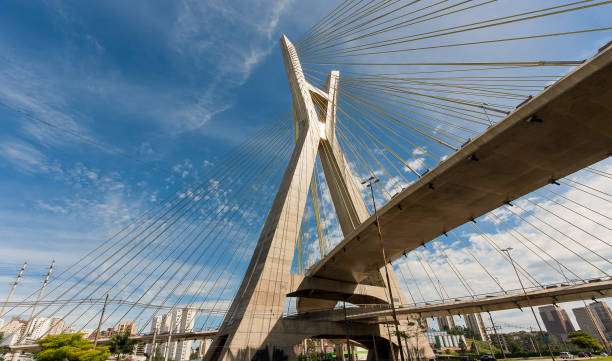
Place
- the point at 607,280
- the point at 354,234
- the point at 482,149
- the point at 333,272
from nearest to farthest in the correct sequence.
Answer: the point at 482,149 → the point at 607,280 → the point at 354,234 → the point at 333,272

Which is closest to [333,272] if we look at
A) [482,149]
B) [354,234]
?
[354,234]

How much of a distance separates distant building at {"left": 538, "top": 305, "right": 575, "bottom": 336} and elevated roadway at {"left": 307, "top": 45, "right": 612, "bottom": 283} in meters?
168

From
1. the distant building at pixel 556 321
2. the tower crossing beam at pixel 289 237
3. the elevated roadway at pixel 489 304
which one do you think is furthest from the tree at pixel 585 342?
the distant building at pixel 556 321

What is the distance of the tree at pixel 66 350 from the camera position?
19016mm

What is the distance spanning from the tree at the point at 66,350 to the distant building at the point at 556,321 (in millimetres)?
181836

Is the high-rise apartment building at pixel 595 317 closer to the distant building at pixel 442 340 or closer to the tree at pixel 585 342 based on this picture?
the distant building at pixel 442 340

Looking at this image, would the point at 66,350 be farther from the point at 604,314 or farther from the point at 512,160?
the point at 604,314

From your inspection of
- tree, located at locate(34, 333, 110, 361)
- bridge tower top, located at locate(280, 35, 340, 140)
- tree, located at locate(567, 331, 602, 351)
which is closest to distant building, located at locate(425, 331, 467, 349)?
tree, located at locate(567, 331, 602, 351)

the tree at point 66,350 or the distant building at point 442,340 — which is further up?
the tree at point 66,350

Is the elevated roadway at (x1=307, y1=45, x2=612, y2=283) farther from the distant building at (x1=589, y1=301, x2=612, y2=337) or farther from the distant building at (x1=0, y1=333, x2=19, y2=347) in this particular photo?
the distant building at (x1=589, y1=301, x2=612, y2=337)

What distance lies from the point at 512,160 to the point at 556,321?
618ft

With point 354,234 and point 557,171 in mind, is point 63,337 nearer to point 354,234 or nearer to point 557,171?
point 354,234

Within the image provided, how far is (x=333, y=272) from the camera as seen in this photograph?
27.5 m

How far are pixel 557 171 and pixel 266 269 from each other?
19.0 m
